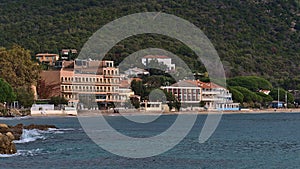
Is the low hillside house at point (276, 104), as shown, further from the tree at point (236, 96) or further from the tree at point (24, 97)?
the tree at point (24, 97)

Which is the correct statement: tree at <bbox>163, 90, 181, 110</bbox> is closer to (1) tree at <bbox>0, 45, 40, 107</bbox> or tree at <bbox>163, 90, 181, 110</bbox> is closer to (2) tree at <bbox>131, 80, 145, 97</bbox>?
(2) tree at <bbox>131, 80, 145, 97</bbox>

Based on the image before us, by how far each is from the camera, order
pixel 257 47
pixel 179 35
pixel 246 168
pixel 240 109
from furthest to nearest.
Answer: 1. pixel 257 47
2. pixel 179 35
3. pixel 240 109
4. pixel 246 168

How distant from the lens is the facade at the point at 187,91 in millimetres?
126125

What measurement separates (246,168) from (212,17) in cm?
15836

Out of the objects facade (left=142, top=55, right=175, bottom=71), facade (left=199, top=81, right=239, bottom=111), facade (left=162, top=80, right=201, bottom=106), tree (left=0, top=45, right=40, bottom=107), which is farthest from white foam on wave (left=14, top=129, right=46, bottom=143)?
facade (left=142, top=55, right=175, bottom=71)

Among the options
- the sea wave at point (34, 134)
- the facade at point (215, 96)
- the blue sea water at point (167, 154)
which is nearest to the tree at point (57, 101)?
the facade at point (215, 96)

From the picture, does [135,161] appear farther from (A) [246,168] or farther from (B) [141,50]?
(B) [141,50]

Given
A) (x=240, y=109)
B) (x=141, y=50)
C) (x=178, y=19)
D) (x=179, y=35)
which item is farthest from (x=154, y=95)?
(x=178, y=19)

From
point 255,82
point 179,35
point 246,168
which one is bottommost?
point 246,168

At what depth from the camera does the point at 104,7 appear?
640 ft

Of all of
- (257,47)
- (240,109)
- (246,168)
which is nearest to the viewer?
(246,168)

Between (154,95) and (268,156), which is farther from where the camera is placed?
(154,95)

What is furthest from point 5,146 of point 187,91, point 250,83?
point 250,83

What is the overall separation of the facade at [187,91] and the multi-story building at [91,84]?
1075cm
